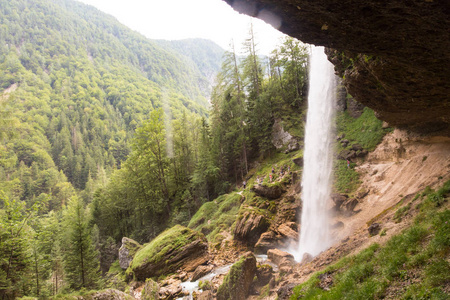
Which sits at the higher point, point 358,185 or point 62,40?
point 62,40

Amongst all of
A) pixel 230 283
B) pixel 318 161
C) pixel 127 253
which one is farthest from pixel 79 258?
pixel 318 161

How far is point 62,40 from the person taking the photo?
187375 millimetres

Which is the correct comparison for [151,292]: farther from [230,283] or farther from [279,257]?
[279,257]

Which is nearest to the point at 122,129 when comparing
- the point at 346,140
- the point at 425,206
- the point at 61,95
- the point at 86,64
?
the point at 61,95

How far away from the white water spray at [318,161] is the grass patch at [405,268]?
26.0 ft

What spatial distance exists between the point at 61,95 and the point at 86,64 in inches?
1715

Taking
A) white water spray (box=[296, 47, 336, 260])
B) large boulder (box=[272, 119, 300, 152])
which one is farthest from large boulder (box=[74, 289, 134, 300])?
large boulder (box=[272, 119, 300, 152])

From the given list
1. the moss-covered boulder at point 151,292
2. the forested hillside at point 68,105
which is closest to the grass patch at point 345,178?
the moss-covered boulder at point 151,292

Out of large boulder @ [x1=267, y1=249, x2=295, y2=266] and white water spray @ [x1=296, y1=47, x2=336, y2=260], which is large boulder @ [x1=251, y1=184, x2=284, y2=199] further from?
large boulder @ [x1=267, y1=249, x2=295, y2=266]

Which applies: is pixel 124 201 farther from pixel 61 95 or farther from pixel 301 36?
pixel 61 95

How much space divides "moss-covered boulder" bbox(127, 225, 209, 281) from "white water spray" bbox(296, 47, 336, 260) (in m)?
7.84

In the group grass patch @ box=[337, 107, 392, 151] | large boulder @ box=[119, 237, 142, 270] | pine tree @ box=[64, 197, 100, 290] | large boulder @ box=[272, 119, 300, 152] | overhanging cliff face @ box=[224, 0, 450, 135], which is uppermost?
overhanging cliff face @ box=[224, 0, 450, 135]

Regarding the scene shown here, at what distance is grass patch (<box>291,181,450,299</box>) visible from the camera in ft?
17.5

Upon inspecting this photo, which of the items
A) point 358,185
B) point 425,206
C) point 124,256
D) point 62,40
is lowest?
point 124,256
